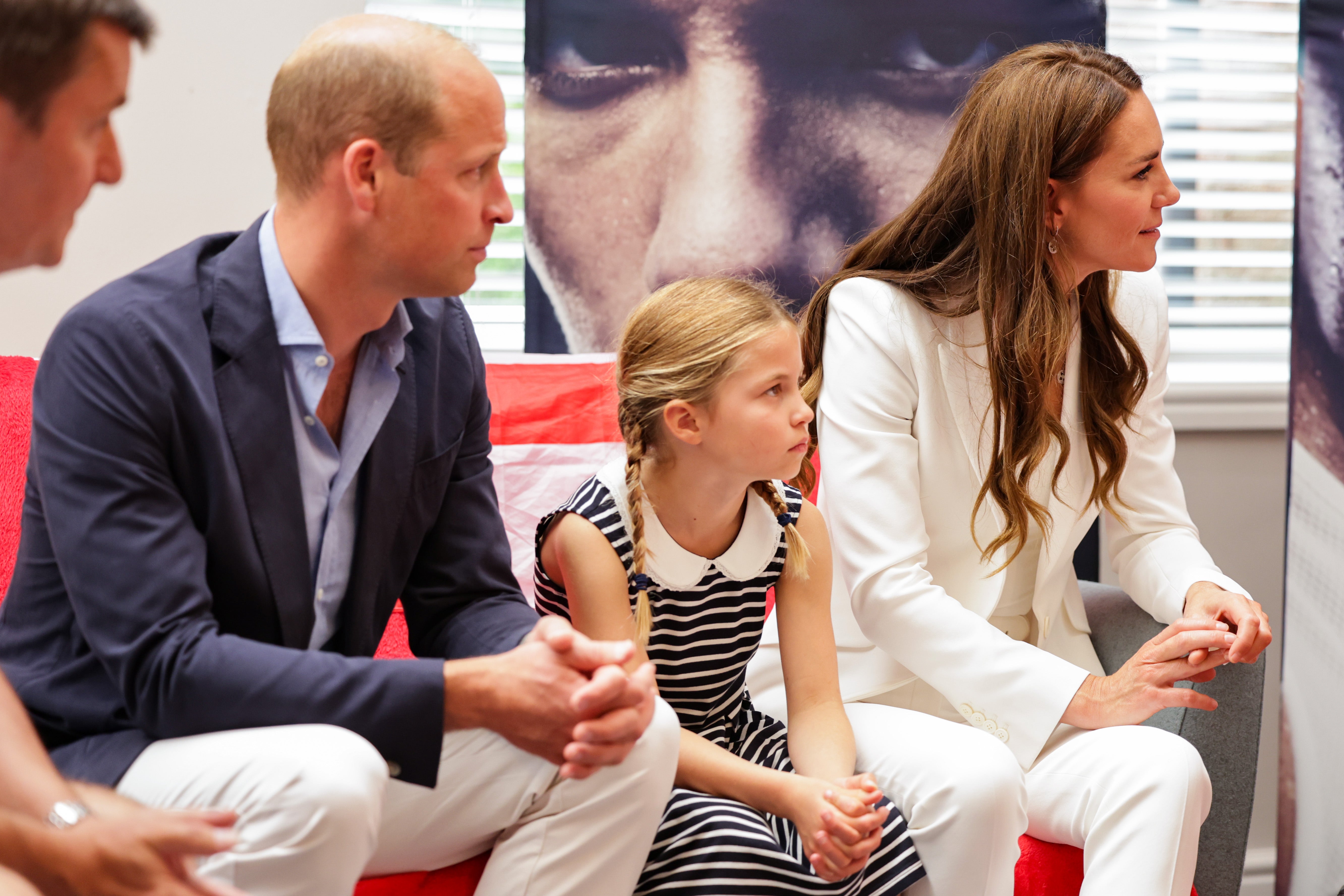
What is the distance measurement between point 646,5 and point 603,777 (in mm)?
1629

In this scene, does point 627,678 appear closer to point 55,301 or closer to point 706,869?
point 706,869

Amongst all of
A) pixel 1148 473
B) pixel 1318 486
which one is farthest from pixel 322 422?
pixel 1318 486

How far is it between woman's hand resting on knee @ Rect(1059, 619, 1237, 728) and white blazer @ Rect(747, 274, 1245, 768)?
0.12 feet

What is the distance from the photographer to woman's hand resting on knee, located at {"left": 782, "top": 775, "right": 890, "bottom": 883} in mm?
1313

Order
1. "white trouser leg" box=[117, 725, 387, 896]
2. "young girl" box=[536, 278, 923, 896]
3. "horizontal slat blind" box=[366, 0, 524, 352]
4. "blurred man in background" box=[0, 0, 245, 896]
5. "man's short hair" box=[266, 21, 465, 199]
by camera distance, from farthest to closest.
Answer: "horizontal slat blind" box=[366, 0, 524, 352]
"young girl" box=[536, 278, 923, 896]
"man's short hair" box=[266, 21, 465, 199]
"white trouser leg" box=[117, 725, 387, 896]
"blurred man in background" box=[0, 0, 245, 896]

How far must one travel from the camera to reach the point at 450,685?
115 cm

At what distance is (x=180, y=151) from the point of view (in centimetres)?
220

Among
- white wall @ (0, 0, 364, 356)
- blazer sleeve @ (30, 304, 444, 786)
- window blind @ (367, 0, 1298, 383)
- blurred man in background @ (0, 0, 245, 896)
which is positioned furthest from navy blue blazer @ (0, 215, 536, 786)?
window blind @ (367, 0, 1298, 383)

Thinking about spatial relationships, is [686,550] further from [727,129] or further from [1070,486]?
[727,129]

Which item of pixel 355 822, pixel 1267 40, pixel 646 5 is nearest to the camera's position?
pixel 355 822

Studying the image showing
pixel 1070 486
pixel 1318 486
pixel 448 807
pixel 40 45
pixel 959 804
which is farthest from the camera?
pixel 1318 486

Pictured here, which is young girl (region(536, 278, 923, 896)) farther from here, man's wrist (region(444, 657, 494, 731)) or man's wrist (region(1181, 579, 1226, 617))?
man's wrist (region(1181, 579, 1226, 617))

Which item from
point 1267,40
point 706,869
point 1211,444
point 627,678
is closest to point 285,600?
point 627,678

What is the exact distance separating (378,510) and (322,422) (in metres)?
0.12
